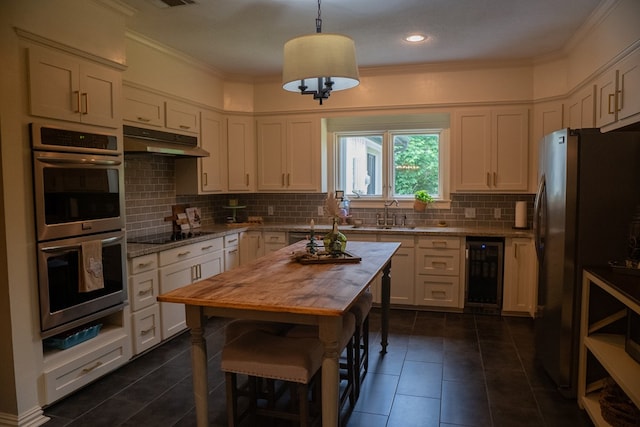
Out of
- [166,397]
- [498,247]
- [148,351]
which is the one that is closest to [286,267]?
[166,397]

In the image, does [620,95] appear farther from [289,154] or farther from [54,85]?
[54,85]

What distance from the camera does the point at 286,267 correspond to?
263 centimetres

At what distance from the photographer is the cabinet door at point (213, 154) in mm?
4609

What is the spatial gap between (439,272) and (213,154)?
2739 mm

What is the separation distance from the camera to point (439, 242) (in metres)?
4.46

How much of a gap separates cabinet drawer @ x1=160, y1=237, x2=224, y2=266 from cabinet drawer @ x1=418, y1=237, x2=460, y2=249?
2072mm

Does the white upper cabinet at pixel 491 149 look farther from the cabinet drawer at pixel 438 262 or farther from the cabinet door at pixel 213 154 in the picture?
the cabinet door at pixel 213 154

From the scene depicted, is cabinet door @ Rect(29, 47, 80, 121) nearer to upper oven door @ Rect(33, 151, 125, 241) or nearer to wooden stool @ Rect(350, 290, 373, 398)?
upper oven door @ Rect(33, 151, 125, 241)

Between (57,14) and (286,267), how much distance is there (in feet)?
6.67

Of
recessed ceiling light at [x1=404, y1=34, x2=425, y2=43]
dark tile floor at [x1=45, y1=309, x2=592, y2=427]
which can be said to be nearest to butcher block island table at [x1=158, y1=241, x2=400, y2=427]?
dark tile floor at [x1=45, y1=309, x2=592, y2=427]

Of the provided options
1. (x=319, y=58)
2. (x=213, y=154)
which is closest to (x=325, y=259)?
(x=319, y=58)

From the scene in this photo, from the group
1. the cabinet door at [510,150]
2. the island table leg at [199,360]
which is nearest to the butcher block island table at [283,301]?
the island table leg at [199,360]

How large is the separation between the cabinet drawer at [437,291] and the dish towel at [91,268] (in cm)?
303

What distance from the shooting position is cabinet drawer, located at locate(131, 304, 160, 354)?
10.8ft
